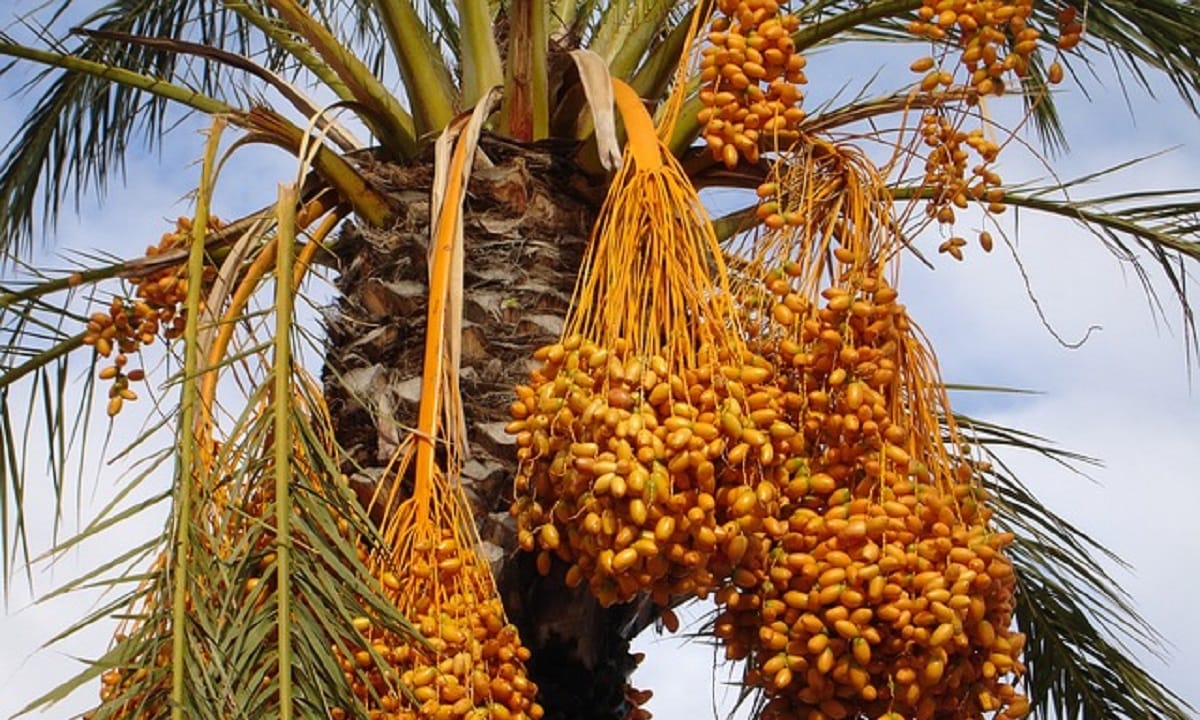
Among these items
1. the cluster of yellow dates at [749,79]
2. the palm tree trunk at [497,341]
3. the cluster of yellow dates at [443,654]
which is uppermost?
the cluster of yellow dates at [749,79]

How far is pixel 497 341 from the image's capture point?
11.6 feet

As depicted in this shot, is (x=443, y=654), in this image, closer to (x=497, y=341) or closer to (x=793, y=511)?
(x=793, y=511)

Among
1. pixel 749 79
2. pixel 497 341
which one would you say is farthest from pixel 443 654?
pixel 749 79

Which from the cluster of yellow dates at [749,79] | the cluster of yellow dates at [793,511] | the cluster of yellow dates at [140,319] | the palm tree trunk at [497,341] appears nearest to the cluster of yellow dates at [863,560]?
the cluster of yellow dates at [793,511]

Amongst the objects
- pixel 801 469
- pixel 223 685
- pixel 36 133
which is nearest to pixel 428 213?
pixel 801 469

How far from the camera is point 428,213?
3.65 metres

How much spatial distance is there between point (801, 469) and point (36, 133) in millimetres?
2903

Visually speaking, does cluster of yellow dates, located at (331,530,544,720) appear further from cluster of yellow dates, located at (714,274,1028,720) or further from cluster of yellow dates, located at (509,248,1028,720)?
cluster of yellow dates, located at (714,274,1028,720)

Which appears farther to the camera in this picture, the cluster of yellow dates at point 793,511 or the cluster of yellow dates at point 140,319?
the cluster of yellow dates at point 140,319

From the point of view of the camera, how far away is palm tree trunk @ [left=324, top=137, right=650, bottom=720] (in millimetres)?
3385

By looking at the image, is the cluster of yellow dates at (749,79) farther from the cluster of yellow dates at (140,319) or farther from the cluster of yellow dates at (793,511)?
the cluster of yellow dates at (140,319)

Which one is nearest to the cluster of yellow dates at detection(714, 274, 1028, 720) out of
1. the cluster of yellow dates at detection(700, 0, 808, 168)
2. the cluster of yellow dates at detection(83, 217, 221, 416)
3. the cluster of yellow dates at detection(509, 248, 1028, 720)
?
the cluster of yellow dates at detection(509, 248, 1028, 720)

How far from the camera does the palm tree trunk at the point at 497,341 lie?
3.38 metres

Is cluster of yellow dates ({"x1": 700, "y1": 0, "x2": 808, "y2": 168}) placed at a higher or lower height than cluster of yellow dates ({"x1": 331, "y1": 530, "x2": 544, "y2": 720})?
higher
